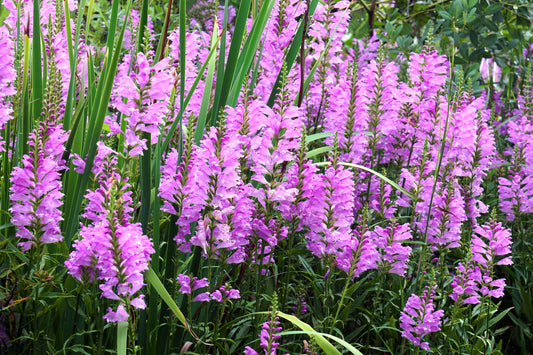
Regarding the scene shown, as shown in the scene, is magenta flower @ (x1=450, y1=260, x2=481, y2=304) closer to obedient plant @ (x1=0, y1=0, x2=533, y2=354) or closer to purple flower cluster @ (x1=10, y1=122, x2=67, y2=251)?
obedient plant @ (x1=0, y1=0, x2=533, y2=354)

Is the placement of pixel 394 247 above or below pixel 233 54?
below

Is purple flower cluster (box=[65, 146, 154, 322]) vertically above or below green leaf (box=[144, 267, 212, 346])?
above

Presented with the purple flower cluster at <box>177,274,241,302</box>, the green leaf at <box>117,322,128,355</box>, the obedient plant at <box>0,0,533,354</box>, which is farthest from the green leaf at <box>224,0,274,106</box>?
the green leaf at <box>117,322,128,355</box>

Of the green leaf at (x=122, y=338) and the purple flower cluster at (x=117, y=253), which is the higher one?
the purple flower cluster at (x=117, y=253)

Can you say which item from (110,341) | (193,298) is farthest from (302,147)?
(110,341)

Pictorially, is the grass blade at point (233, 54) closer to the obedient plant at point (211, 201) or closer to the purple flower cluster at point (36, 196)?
the obedient plant at point (211, 201)

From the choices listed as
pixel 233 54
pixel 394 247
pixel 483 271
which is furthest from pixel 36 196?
pixel 483 271

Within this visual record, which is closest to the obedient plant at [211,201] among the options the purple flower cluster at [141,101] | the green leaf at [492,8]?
the purple flower cluster at [141,101]

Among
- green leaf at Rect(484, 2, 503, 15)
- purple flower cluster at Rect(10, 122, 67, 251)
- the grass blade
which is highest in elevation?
green leaf at Rect(484, 2, 503, 15)

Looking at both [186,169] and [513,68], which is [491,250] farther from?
[513,68]

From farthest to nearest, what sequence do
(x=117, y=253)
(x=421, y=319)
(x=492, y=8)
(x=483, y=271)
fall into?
1. (x=492, y=8)
2. (x=483, y=271)
3. (x=421, y=319)
4. (x=117, y=253)

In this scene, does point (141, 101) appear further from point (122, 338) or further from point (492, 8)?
point (492, 8)

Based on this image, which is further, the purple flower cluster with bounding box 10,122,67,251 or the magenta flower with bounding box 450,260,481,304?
the magenta flower with bounding box 450,260,481,304

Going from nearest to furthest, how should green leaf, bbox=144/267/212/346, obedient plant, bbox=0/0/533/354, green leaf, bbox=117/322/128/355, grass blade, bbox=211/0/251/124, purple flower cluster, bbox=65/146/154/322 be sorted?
purple flower cluster, bbox=65/146/154/322 → green leaf, bbox=117/322/128/355 → green leaf, bbox=144/267/212/346 → obedient plant, bbox=0/0/533/354 → grass blade, bbox=211/0/251/124
